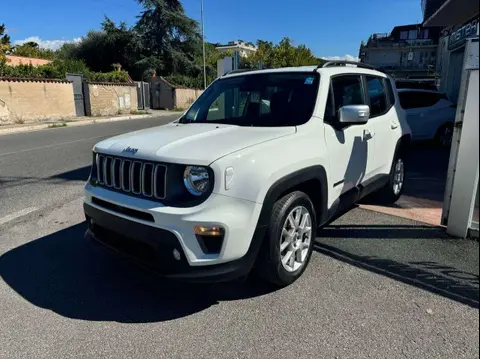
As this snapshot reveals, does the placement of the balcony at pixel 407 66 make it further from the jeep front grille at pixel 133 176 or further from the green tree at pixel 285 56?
the jeep front grille at pixel 133 176

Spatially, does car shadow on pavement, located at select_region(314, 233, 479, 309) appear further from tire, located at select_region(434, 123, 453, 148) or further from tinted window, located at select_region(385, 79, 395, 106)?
tire, located at select_region(434, 123, 453, 148)

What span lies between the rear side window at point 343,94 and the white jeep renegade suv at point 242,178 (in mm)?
11

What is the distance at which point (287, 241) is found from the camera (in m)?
3.22

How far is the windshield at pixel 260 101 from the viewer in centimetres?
366

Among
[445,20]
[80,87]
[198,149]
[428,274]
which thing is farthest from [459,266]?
[80,87]

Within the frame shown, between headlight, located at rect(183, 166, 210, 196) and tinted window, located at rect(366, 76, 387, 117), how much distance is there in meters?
2.67

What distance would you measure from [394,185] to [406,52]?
69.5m

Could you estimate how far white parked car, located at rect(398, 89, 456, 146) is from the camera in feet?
33.0

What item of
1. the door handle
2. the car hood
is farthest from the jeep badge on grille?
the door handle

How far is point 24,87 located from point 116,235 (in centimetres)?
2049

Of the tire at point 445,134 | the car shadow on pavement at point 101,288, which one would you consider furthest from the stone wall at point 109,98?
the car shadow on pavement at point 101,288

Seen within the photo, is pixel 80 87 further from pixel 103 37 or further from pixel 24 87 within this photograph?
pixel 103 37

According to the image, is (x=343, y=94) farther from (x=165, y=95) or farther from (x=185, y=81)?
(x=185, y=81)

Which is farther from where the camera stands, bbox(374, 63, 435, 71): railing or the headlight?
bbox(374, 63, 435, 71): railing
